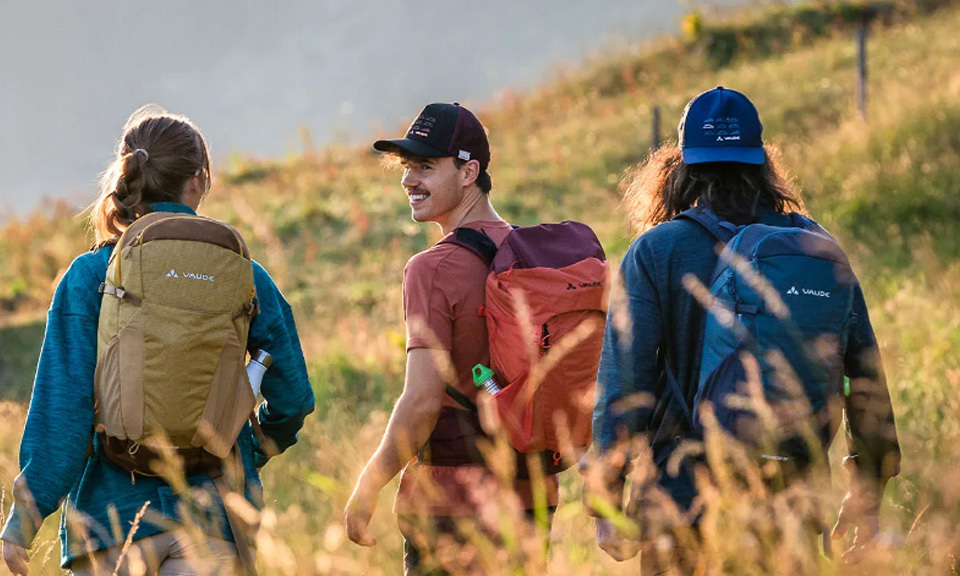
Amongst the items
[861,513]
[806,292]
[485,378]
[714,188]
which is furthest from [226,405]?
[861,513]

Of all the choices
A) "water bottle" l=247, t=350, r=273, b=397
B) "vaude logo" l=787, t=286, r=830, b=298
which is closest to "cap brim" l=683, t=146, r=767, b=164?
"vaude logo" l=787, t=286, r=830, b=298

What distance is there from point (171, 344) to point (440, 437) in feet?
2.62

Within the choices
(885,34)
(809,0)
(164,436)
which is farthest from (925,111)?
(809,0)

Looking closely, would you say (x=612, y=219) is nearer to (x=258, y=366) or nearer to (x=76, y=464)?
(x=258, y=366)

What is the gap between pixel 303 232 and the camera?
51.5 ft

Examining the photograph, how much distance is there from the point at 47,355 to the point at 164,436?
410 mm

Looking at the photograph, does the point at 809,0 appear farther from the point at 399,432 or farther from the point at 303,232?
the point at 399,432

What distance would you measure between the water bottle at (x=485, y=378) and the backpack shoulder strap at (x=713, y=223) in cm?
68

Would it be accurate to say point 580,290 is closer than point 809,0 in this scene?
Yes

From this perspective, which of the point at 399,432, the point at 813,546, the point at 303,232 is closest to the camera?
the point at 813,546

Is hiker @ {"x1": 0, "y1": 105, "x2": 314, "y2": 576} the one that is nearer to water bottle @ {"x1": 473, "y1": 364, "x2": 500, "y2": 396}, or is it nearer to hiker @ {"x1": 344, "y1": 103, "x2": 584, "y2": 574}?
hiker @ {"x1": 344, "y1": 103, "x2": 584, "y2": 574}

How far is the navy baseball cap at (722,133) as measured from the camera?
8.97 ft

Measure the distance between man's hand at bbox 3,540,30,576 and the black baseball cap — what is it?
1555 mm

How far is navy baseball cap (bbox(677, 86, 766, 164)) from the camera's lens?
8.97 ft
